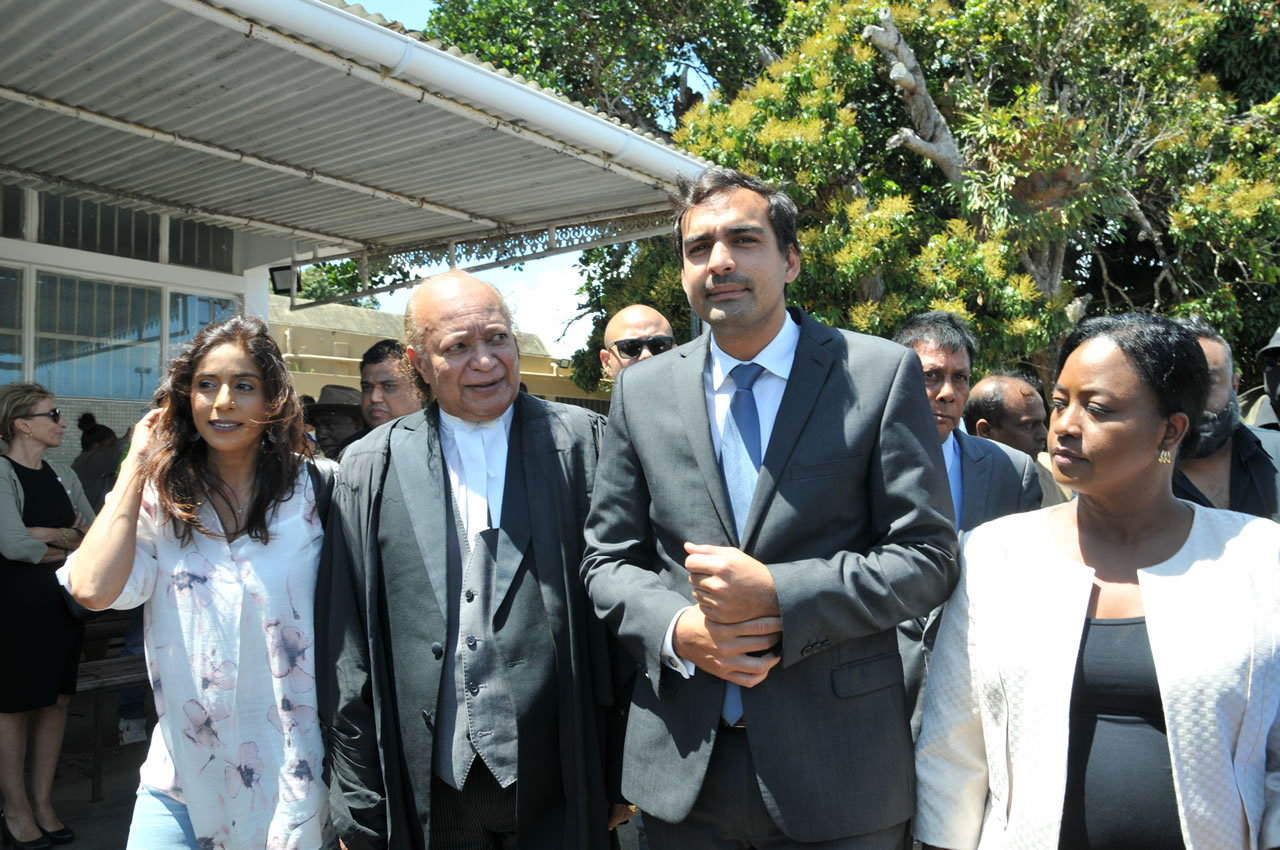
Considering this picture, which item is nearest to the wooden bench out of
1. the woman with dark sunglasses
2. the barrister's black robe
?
the woman with dark sunglasses

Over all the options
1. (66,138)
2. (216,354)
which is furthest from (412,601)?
(66,138)

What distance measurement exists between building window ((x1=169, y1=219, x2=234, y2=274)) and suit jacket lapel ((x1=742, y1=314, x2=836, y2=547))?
7783 millimetres

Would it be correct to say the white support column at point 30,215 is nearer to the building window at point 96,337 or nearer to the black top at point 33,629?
the building window at point 96,337

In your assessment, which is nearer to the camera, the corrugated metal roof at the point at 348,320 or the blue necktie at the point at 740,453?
the blue necktie at the point at 740,453

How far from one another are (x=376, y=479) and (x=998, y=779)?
5.51 ft

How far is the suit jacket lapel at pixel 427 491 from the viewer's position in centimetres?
247

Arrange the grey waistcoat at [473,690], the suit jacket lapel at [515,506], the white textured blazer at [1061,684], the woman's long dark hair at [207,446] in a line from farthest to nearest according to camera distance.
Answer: the woman's long dark hair at [207,446]
the suit jacket lapel at [515,506]
the grey waistcoat at [473,690]
the white textured blazer at [1061,684]

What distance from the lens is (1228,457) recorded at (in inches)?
130

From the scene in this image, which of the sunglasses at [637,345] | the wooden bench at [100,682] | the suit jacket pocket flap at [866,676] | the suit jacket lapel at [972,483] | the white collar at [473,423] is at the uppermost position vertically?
the sunglasses at [637,345]

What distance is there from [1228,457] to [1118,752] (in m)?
1.86

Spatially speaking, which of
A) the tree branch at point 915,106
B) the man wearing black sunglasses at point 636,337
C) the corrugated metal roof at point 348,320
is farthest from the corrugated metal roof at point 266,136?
the corrugated metal roof at point 348,320

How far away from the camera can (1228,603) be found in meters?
1.84

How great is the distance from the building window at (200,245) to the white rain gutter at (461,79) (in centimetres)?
434

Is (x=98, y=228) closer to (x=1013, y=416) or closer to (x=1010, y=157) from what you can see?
(x=1013, y=416)
